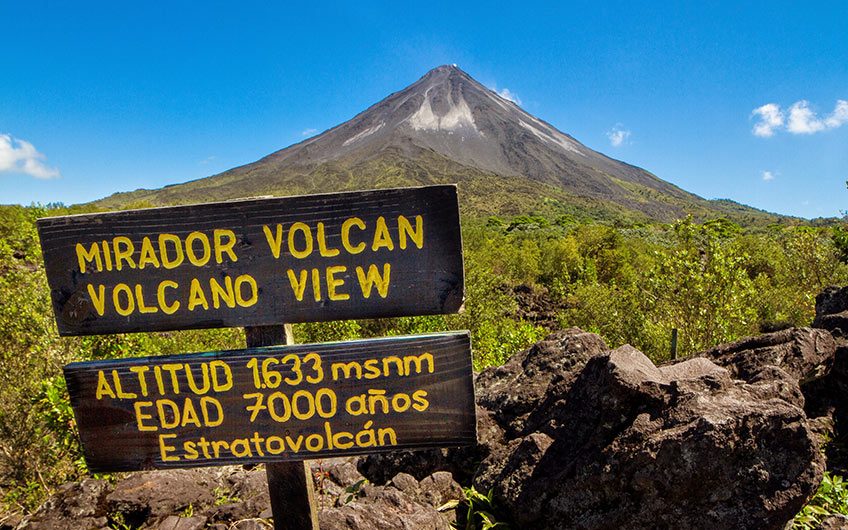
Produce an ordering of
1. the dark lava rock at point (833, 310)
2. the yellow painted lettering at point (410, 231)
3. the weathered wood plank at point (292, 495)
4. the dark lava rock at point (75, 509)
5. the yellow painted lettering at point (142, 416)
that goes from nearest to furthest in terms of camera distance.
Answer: the yellow painted lettering at point (410, 231), the yellow painted lettering at point (142, 416), the weathered wood plank at point (292, 495), the dark lava rock at point (75, 509), the dark lava rock at point (833, 310)

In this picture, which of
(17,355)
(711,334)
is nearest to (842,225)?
(711,334)

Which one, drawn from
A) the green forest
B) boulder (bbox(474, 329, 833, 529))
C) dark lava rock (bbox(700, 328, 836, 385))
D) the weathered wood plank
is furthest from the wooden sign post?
the green forest

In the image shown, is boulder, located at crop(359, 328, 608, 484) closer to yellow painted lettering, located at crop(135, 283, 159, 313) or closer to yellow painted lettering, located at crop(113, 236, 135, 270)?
yellow painted lettering, located at crop(135, 283, 159, 313)

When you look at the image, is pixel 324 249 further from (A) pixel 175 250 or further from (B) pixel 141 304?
(B) pixel 141 304

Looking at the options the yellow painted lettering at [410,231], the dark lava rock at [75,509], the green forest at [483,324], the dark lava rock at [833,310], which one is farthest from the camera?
the green forest at [483,324]

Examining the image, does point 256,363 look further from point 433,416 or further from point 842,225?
point 842,225

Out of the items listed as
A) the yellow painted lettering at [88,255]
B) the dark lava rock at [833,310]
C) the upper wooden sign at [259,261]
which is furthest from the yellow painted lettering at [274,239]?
the dark lava rock at [833,310]

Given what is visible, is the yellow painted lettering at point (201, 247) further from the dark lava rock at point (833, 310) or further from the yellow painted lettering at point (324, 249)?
the dark lava rock at point (833, 310)
